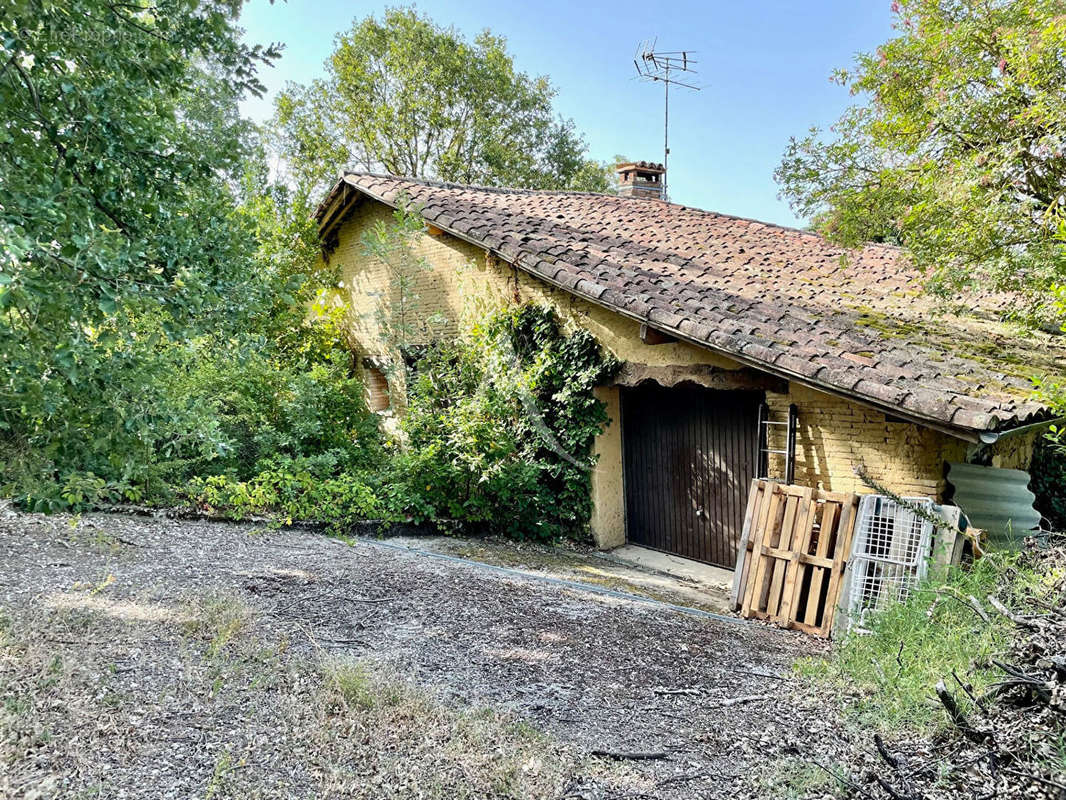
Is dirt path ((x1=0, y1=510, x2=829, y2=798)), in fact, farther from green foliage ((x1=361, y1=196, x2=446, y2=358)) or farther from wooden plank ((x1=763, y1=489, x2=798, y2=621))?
green foliage ((x1=361, y1=196, x2=446, y2=358))

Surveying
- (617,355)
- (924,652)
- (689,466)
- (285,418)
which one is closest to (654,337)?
(617,355)

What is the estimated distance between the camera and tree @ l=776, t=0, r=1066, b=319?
5.14 m

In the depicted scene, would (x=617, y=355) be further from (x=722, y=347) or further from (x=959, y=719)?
(x=959, y=719)

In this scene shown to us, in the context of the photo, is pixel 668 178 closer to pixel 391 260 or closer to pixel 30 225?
pixel 391 260

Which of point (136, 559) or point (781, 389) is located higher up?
point (781, 389)

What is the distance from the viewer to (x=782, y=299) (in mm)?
7703

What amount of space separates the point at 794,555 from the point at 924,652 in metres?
1.74

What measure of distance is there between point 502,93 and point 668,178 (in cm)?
995

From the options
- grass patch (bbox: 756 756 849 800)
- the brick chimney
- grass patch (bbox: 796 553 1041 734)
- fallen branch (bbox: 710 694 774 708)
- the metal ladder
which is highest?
the brick chimney

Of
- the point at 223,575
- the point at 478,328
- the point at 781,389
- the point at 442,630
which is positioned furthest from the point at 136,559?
the point at 781,389

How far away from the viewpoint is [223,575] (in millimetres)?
5621

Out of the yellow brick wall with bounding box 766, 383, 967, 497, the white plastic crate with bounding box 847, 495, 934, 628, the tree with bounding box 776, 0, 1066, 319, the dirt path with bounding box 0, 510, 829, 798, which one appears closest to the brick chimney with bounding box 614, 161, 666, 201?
the tree with bounding box 776, 0, 1066, 319

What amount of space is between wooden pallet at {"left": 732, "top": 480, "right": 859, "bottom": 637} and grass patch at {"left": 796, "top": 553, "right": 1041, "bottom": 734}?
0.72 meters

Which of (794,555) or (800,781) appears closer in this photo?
(800,781)
